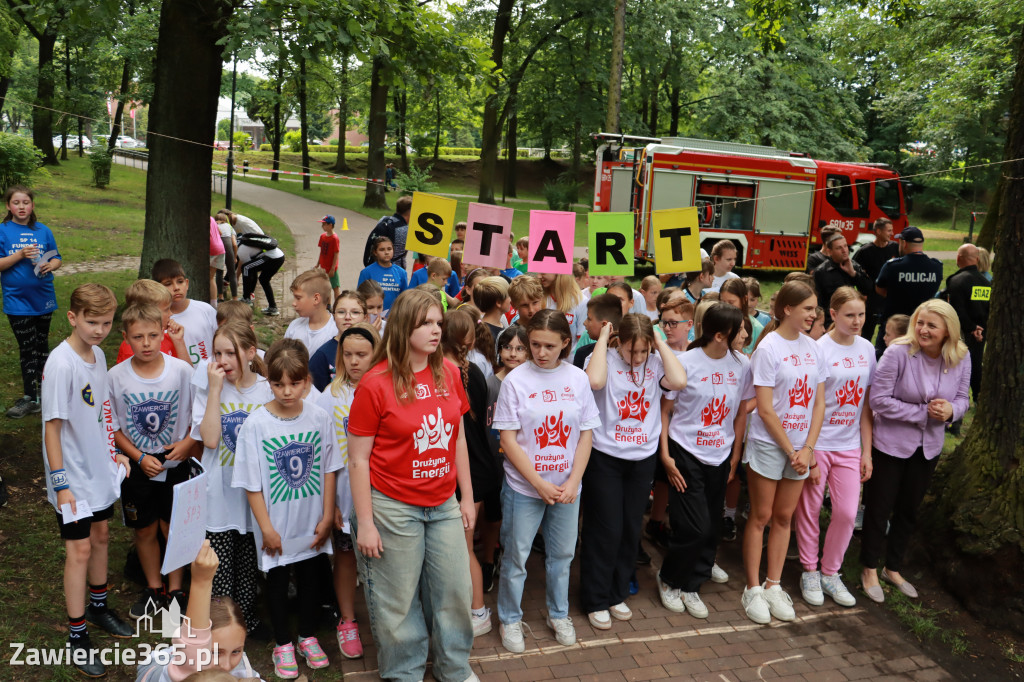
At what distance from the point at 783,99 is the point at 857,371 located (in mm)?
25890

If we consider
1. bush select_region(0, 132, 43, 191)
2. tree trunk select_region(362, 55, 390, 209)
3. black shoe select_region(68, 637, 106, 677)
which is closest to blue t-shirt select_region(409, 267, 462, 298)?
black shoe select_region(68, 637, 106, 677)

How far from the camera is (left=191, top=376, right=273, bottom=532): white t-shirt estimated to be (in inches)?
168

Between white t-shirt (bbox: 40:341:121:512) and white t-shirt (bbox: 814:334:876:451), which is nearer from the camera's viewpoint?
white t-shirt (bbox: 40:341:121:512)

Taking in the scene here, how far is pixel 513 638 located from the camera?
14.9ft

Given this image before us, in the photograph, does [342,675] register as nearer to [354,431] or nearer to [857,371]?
[354,431]

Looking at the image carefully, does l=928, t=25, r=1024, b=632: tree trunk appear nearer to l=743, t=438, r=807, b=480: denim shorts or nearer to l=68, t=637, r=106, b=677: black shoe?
l=743, t=438, r=807, b=480: denim shorts

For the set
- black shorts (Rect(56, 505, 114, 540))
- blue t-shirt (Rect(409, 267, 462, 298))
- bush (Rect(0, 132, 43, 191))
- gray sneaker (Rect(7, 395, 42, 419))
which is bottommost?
gray sneaker (Rect(7, 395, 42, 419))

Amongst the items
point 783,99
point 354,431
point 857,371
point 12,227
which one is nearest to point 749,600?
point 857,371

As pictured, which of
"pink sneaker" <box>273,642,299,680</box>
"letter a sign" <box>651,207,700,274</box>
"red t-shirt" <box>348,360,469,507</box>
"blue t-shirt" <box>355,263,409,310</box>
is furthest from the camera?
"blue t-shirt" <box>355,263,409,310</box>

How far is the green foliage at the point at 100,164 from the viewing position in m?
25.4

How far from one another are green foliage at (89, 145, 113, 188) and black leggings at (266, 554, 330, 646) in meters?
25.4

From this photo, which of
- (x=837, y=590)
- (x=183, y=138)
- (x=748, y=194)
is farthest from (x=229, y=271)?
(x=748, y=194)

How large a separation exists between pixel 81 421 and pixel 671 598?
12.0 ft

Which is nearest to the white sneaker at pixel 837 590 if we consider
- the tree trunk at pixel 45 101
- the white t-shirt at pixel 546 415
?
the white t-shirt at pixel 546 415
